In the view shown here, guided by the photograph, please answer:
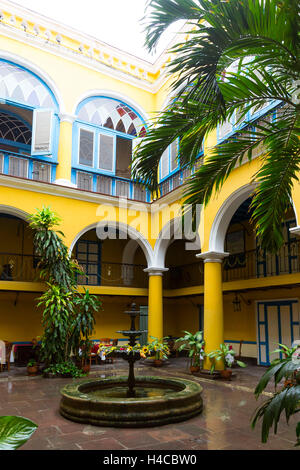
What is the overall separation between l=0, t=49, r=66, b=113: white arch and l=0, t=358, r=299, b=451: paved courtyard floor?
26.2ft

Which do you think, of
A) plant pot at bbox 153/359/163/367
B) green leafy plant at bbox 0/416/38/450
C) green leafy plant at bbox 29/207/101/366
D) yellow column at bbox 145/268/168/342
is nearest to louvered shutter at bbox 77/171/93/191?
green leafy plant at bbox 29/207/101/366

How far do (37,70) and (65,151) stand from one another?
246 centimetres

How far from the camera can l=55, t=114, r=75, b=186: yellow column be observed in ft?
36.8

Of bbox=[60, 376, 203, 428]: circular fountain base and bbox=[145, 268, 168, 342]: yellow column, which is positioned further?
bbox=[145, 268, 168, 342]: yellow column

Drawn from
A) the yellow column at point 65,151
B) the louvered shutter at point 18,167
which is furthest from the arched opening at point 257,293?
the louvered shutter at point 18,167

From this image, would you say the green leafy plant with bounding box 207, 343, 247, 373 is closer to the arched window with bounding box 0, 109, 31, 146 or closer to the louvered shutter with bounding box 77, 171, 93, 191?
the louvered shutter with bounding box 77, 171, 93, 191

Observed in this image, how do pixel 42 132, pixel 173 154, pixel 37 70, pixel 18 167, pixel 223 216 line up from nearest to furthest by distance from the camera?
pixel 223 216 < pixel 18 167 < pixel 42 132 < pixel 37 70 < pixel 173 154

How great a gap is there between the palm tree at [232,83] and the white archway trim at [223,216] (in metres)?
4.88

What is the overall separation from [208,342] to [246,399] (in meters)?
2.52

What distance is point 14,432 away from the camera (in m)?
1.27

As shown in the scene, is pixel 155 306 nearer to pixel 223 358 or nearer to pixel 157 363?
pixel 157 363

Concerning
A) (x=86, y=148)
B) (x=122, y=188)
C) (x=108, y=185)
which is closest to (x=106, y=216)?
(x=108, y=185)

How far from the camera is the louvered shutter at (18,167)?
10.5 metres

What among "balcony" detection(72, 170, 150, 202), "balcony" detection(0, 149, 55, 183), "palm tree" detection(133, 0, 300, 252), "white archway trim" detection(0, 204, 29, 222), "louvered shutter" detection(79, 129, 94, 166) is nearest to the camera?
"palm tree" detection(133, 0, 300, 252)
